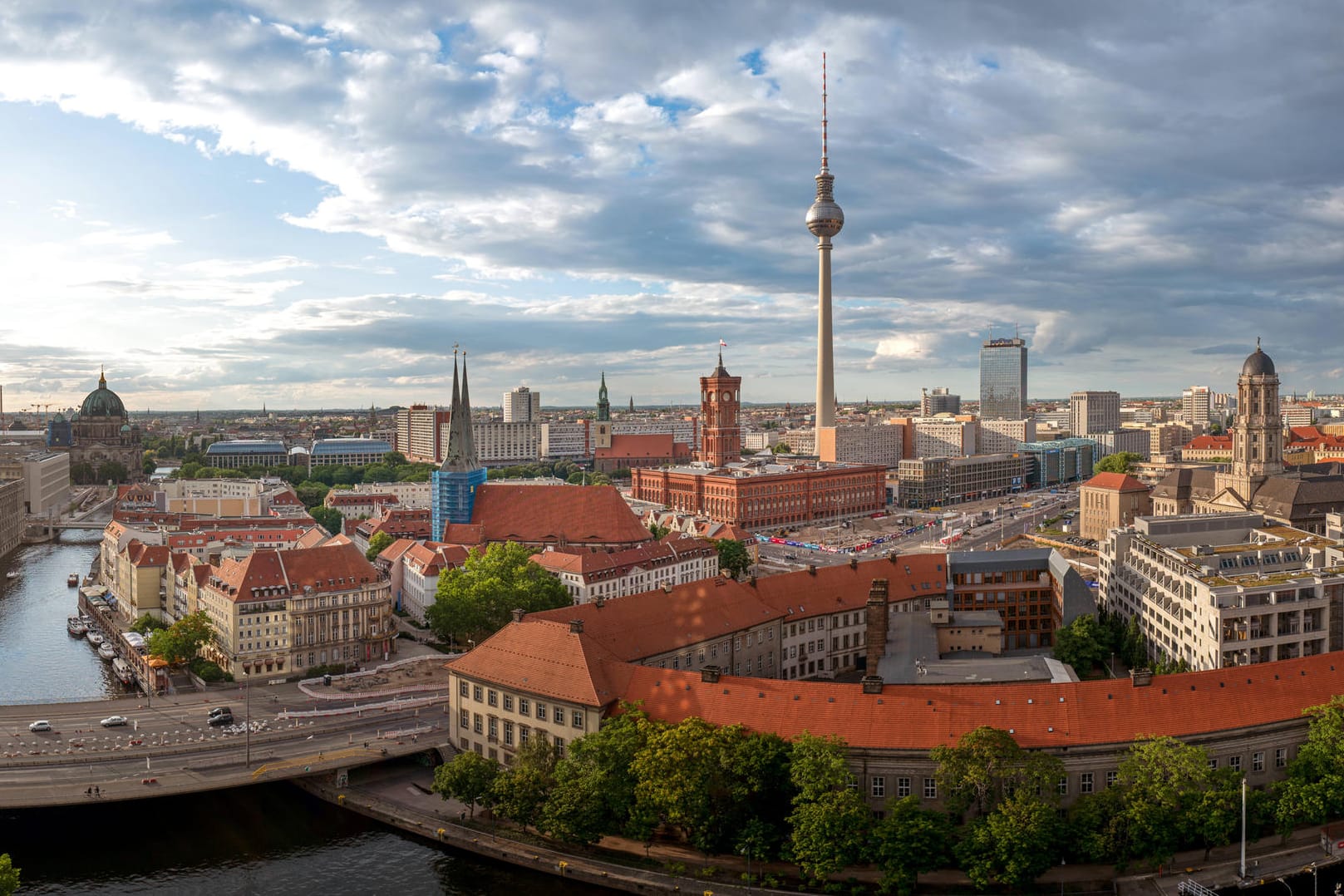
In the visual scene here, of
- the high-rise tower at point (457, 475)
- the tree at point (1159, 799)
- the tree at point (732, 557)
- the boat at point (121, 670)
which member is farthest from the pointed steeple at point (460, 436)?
the tree at point (1159, 799)

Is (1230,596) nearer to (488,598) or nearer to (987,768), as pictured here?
(987,768)

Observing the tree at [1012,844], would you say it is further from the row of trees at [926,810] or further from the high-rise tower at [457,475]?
the high-rise tower at [457,475]

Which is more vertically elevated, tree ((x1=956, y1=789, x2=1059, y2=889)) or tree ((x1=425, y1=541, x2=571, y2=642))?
tree ((x1=425, y1=541, x2=571, y2=642))

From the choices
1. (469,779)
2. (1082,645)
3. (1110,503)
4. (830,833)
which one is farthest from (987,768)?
(1110,503)

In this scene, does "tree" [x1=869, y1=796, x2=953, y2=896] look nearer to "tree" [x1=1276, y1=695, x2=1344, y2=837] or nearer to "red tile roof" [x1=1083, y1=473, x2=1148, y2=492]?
"tree" [x1=1276, y1=695, x2=1344, y2=837]

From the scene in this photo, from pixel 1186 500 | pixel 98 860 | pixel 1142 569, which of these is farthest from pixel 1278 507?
pixel 98 860

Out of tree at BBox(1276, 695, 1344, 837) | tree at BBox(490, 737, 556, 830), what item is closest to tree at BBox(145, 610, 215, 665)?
tree at BBox(490, 737, 556, 830)

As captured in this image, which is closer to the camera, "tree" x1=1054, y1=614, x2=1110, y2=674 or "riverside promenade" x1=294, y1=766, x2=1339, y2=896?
"riverside promenade" x1=294, y1=766, x2=1339, y2=896

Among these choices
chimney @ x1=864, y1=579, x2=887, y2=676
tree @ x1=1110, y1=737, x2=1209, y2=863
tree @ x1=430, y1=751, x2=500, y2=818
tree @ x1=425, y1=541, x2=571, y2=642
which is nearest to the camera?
tree @ x1=1110, y1=737, x2=1209, y2=863
